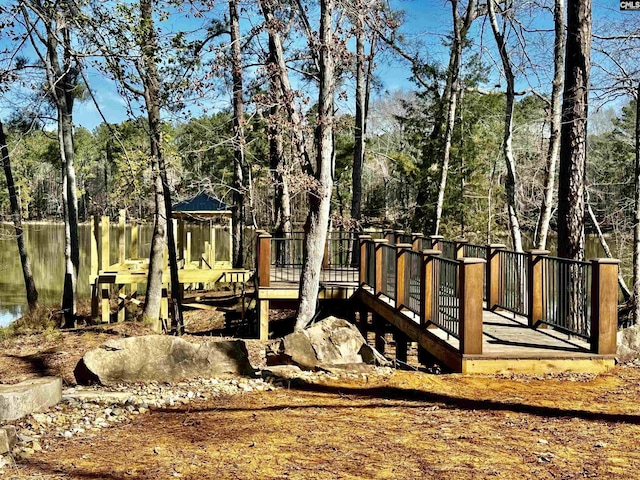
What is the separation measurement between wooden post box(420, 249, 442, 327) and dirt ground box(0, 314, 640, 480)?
1411mm

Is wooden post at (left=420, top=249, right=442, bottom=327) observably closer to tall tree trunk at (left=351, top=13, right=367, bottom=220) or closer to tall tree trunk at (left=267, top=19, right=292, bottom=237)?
tall tree trunk at (left=267, top=19, right=292, bottom=237)

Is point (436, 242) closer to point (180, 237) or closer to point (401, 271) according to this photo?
point (401, 271)

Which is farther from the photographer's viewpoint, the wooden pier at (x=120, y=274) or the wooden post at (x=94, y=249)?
the wooden post at (x=94, y=249)

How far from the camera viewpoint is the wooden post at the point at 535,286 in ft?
24.5

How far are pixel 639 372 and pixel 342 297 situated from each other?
274 inches

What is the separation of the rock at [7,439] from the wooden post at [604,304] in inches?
216

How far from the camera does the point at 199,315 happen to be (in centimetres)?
1709

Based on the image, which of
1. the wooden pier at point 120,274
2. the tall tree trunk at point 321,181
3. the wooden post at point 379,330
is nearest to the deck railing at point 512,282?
the wooden post at point 379,330

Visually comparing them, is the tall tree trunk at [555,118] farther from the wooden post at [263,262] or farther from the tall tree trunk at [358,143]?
the tall tree trunk at [358,143]

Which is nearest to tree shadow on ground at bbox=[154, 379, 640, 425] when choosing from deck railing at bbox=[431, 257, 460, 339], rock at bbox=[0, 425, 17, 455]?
rock at bbox=[0, 425, 17, 455]

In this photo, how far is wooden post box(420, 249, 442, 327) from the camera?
738 cm

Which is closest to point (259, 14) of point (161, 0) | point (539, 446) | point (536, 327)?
point (161, 0)

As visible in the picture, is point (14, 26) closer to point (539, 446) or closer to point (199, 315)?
point (539, 446)

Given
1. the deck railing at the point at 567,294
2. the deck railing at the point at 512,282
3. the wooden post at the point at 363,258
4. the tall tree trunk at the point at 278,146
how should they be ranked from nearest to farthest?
the deck railing at the point at 567,294 < the deck railing at the point at 512,282 < the tall tree trunk at the point at 278,146 < the wooden post at the point at 363,258
